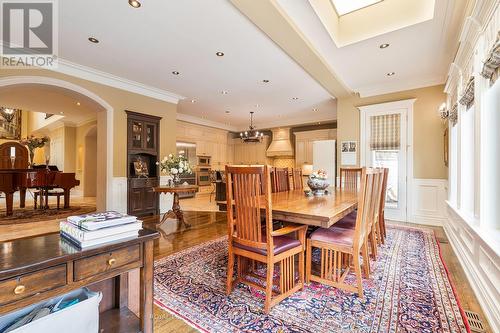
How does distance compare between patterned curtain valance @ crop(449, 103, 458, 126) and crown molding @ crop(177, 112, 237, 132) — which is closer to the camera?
patterned curtain valance @ crop(449, 103, 458, 126)

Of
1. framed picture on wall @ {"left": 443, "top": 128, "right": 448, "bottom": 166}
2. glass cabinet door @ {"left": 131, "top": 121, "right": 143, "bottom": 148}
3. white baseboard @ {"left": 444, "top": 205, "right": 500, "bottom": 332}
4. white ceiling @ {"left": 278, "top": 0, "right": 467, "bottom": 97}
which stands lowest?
white baseboard @ {"left": 444, "top": 205, "right": 500, "bottom": 332}

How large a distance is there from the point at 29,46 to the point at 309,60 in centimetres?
419

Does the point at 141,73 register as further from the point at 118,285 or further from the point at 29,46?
the point at 118,285

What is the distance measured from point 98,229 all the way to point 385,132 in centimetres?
542

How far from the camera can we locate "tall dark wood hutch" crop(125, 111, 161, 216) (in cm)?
481

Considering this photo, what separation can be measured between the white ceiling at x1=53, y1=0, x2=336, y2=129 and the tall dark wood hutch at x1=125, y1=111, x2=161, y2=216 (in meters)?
0.87

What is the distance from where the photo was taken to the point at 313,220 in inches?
66.9

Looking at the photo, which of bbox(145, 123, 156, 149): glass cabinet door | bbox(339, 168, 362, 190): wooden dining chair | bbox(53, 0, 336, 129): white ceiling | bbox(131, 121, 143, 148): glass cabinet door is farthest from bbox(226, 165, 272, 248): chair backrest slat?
bbox(145, 123, 156, 149): glass cabinet door

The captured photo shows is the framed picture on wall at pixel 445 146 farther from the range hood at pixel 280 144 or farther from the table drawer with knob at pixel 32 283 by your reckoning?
the table drawer with knob at pixel 32 283

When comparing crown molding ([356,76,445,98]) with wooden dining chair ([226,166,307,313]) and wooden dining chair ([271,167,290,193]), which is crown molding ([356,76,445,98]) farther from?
wooden dining chair ([226,166,307,313])

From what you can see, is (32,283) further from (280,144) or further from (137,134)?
(280,144)

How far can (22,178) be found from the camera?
16.0 ft

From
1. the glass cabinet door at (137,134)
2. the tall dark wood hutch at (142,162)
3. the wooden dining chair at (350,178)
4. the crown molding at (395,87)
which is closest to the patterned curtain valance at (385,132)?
the crown molding at (395,87)

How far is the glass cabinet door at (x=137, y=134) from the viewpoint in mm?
4892
